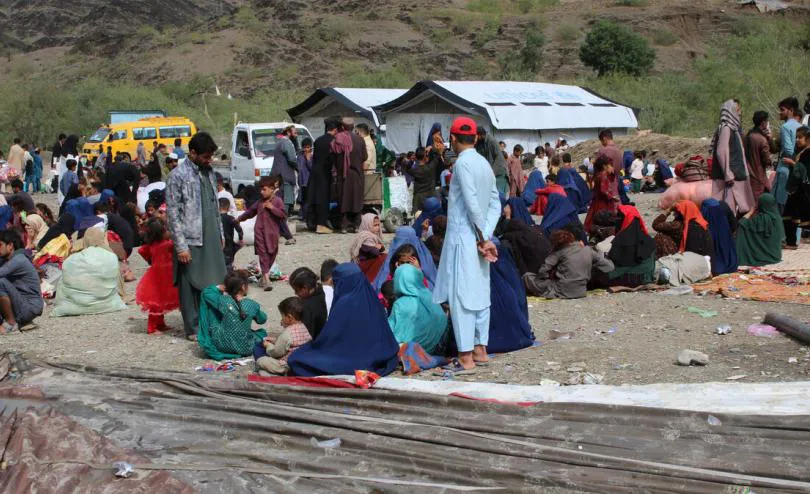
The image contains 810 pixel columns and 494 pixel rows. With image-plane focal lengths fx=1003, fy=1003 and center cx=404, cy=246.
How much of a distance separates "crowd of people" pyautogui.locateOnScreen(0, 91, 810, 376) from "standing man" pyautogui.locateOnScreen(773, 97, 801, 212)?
0.02 m

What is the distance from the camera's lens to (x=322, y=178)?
13500mm

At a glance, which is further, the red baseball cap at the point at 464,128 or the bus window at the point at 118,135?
the bus window at the point at 118,135


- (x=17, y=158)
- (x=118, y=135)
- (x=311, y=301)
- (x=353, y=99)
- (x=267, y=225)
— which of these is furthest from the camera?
(x=118, y=135)

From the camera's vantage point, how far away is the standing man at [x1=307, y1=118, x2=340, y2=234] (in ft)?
44.4

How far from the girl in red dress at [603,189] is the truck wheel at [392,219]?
347 cm

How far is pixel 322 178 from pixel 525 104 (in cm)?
1268

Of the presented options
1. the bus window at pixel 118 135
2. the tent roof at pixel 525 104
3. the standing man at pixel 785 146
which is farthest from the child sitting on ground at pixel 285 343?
the bus window at pixel 118 135

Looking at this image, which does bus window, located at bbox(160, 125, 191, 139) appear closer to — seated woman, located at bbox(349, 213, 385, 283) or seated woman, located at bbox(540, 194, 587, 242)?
seated woman, located at bbox(540, 194, 587, 242)

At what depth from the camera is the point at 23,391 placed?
19.7 feet

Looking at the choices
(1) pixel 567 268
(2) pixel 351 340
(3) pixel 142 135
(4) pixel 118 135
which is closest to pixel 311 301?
(2) pixel 351 340

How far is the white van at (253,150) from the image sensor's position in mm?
17734

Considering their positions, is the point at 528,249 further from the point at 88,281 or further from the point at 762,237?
the point at 88,281

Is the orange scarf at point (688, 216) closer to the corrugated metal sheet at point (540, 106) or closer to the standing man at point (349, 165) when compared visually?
the standing man at point (349, 165)

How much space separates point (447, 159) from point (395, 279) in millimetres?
6519
